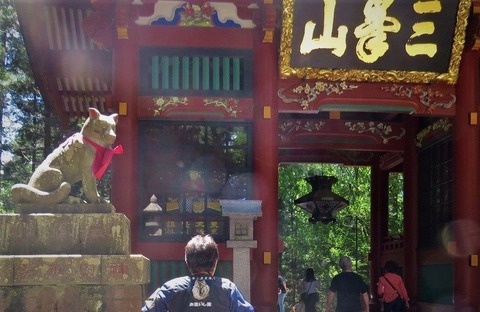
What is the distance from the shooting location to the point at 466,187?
11984 mm

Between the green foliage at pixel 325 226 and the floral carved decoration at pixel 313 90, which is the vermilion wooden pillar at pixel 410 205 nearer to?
the floral carved decoration at pixel 313 90

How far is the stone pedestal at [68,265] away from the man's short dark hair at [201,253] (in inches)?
117

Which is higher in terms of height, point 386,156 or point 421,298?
point 386,156

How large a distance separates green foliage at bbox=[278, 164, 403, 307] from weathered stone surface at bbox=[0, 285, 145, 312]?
25517mm

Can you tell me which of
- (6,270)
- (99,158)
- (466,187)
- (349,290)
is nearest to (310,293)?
(466,187)

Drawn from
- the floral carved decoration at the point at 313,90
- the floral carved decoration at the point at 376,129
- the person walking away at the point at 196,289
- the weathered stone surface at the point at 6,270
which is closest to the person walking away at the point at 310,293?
the floral carved decoration at the point at 376,129

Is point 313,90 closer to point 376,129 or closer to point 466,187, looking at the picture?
point 466,187

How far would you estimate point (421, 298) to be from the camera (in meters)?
14.9

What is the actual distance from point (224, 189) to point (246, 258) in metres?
1.35

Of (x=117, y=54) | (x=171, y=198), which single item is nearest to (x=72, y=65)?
(x=117, y=54)

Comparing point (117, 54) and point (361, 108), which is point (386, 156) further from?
point (117, 54)

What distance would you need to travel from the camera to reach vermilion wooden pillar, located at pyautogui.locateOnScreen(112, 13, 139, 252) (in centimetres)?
1165

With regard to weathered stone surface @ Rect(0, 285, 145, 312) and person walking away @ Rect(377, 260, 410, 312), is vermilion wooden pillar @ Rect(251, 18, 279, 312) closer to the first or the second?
person walking away @ Rect(377, 260, 410, 312)

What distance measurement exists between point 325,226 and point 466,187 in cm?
2652
